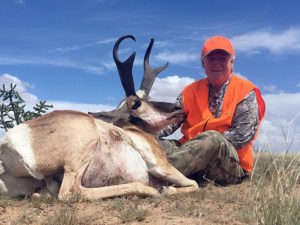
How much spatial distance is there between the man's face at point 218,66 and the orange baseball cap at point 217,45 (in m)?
0.11

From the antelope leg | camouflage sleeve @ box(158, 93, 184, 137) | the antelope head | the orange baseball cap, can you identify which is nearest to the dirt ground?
the antelope leg

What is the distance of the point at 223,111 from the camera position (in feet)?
22.4

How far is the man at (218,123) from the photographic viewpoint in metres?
6.11

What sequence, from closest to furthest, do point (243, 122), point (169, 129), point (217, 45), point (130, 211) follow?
point (130, 211) < point (243, 122) < point (217, 45) < point (169, 129)

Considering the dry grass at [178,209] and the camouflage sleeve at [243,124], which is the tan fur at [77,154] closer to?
the dry grass at [178,209]

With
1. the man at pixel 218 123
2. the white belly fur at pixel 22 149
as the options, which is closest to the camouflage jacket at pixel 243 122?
the man at pixel 218 123

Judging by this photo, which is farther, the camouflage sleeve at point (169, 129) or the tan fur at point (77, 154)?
the camouflage sleeve at point (169, 129)

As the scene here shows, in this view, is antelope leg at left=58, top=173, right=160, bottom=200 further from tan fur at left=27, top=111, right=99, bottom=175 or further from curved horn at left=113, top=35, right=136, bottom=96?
curved horn at left=113, top=35, right=136, bottom=96

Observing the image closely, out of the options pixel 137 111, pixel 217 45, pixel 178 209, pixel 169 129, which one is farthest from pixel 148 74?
pixel 178 209

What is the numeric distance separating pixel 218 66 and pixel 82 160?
3517 millimetres

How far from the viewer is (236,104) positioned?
6723 millimetres

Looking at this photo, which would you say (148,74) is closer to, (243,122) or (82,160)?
(243,122)

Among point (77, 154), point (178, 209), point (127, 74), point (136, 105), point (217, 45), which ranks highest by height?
point (217, 45)

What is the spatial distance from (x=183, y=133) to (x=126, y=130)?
72.7 inches
